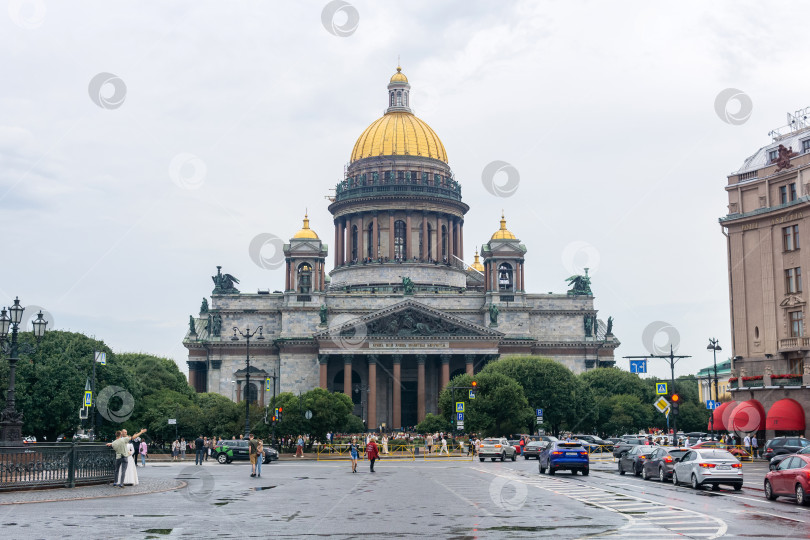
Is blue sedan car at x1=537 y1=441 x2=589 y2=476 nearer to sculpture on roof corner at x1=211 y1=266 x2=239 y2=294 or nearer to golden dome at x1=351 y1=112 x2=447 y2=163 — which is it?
sculpture on roof corner at x1=211 y1=266 x2=239 y2=294

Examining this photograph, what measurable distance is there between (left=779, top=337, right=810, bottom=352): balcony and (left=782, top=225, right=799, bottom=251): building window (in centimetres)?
581

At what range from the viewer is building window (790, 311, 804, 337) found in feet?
194

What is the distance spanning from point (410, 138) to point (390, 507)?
344 ft

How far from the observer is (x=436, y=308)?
11275 cm

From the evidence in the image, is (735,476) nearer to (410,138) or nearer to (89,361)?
(89,361)

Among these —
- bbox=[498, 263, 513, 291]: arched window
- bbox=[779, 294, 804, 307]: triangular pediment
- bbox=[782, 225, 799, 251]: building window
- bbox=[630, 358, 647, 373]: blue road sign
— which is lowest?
bbox=[630, 358, 647, 373]: blue road sign

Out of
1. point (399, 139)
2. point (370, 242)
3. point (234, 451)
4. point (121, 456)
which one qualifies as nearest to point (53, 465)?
point (121, 456)

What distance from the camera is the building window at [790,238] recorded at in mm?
59844

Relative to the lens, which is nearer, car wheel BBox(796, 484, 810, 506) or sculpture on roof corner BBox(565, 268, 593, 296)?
car wheel BBox(796, 484, 810, 506)

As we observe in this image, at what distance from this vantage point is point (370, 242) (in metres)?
126

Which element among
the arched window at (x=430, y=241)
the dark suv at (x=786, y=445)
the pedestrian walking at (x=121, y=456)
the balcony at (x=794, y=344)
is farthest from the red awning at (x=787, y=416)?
the arched window at (x=430, y=241)

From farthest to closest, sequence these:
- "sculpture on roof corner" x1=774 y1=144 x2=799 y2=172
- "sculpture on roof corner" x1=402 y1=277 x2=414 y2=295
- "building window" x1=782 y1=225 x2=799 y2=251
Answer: "sculpture on roof corner" x1=402 y1=277 x2=414 y2=295 → "sculpture on roof corner" x1=774 y1=144 x2=799 y2=172 → "building window" x1=782 y1=225 x2=799 y2=251

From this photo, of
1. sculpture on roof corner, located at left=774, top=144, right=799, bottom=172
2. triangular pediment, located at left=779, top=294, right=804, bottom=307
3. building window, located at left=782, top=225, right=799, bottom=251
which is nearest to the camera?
triangular pediment, located at left=779, top=294, right=804, bottom=307

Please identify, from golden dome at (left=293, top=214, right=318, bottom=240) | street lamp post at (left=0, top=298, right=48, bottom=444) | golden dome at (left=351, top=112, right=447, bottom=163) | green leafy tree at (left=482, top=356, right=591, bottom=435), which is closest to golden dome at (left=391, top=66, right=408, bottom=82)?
golden dome at (left=351, top=112, right=447, bottom=163)
